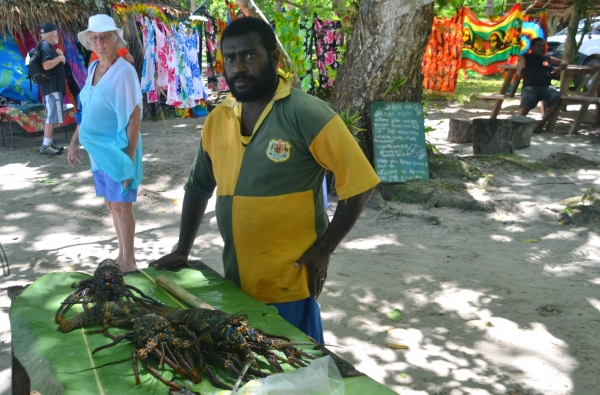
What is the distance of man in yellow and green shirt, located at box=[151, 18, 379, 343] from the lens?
242 cm

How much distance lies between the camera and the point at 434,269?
532 centimetres

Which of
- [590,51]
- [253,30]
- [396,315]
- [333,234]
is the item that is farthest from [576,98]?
[253,30]

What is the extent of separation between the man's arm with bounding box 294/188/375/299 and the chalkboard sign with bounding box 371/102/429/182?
5045mm

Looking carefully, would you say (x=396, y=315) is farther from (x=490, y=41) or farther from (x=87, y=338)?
(x=490, y=41)

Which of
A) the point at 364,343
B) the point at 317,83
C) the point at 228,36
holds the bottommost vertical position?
the point at 364,343

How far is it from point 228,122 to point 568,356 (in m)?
2.71

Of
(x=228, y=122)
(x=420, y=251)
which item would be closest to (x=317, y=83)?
(x=420, y=251)

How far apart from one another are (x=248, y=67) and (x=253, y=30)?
15cm

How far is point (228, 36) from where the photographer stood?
2.48 metres

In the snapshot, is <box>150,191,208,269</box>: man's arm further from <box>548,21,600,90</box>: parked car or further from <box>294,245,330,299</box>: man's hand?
<box>548,21,600,90</box>: parked car

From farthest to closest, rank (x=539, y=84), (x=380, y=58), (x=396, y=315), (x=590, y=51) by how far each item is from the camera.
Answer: (x=590, y=51)
(x=539, y=84)
(x=380, y=58)
(x=396, y=315)

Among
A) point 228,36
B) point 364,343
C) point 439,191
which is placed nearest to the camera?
point 228,36

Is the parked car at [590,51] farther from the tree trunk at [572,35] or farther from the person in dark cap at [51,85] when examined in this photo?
the person in dark cap at [51,85]

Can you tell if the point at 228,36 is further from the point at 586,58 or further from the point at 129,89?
the point at 586,58
